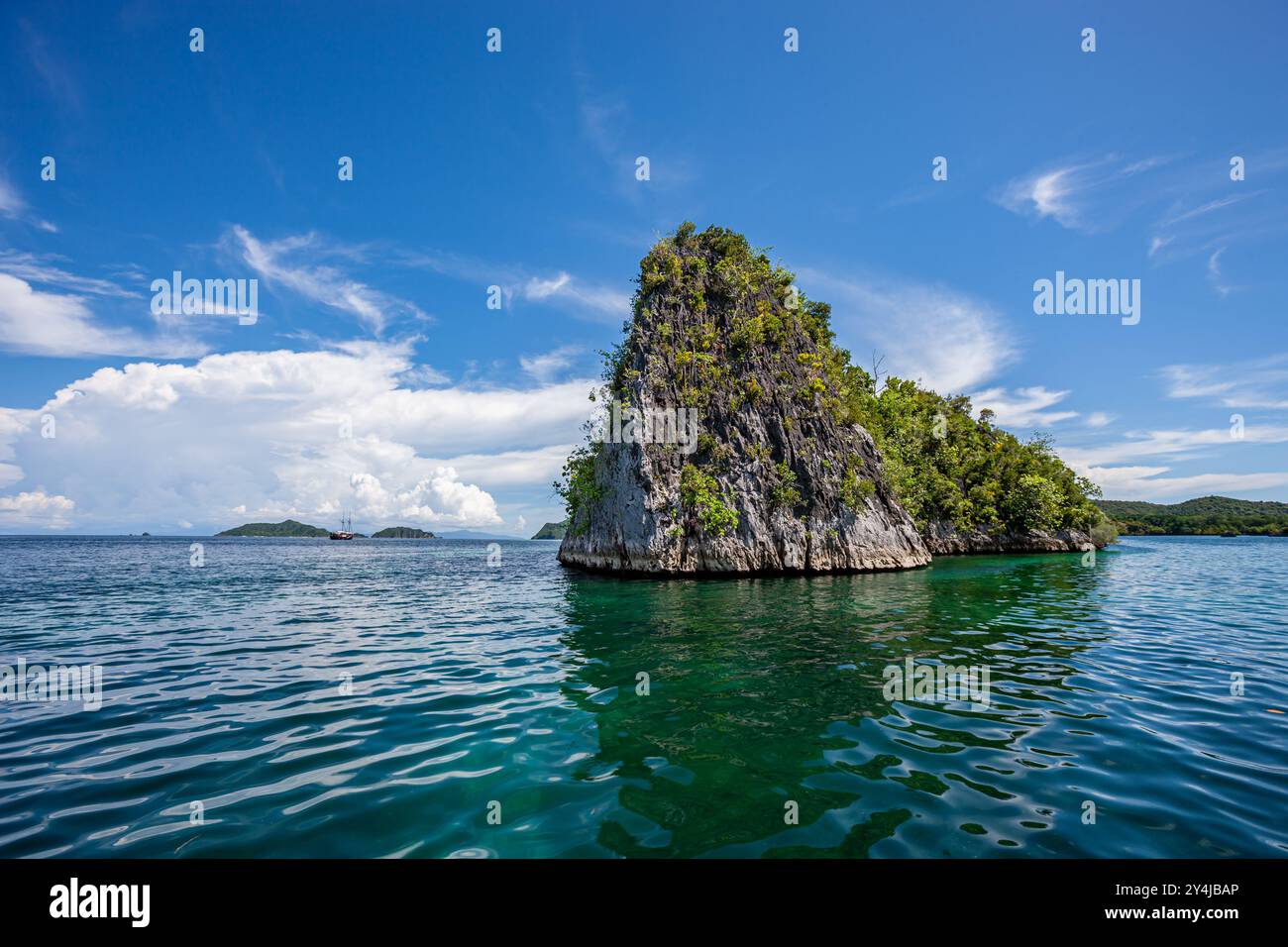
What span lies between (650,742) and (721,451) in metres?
31.1

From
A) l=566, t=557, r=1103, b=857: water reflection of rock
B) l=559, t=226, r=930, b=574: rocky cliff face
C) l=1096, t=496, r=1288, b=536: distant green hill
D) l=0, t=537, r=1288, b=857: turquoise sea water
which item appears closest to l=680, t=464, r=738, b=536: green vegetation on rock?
l=559, t=226, r=930, b=574: rocky cliff face

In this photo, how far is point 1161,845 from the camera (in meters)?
4.93

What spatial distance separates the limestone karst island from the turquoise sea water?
18152 mm

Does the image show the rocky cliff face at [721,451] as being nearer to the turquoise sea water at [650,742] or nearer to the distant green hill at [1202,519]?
the turquoise sea water at [650,742]

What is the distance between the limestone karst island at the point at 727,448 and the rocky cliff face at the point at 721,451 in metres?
0.10

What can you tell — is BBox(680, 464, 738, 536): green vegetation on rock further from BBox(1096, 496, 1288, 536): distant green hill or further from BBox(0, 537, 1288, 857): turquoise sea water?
BBox(1096, 496, 1288, 536): distant green hill

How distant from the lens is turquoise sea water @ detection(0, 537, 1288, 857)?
5133 mm

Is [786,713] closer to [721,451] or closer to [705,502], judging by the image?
[705,502]

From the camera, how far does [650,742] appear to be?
760 cm

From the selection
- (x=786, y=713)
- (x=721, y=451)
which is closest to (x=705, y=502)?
(x=721, y=451)

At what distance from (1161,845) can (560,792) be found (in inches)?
234

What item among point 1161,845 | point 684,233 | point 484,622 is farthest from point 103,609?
point 684,233

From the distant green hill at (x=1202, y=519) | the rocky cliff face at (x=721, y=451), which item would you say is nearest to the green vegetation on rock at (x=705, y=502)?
the rocky cliff face at (x=721, y=451)
